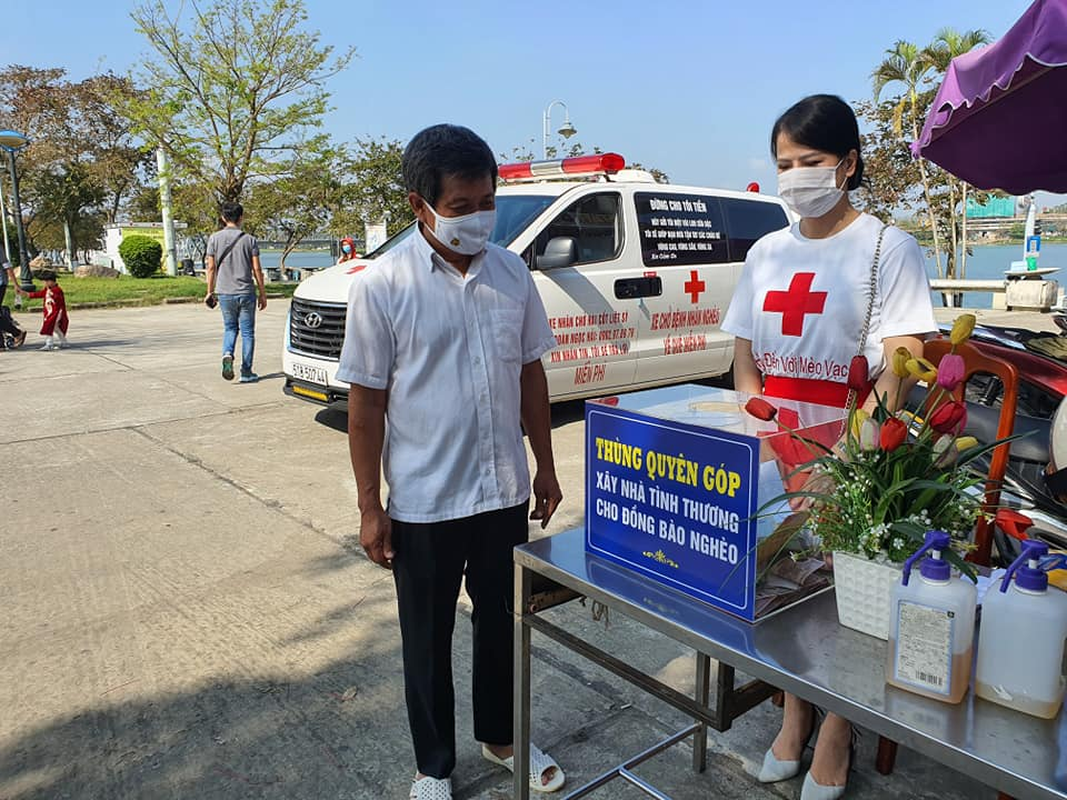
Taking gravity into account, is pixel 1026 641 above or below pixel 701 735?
above

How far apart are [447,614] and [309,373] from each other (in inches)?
164

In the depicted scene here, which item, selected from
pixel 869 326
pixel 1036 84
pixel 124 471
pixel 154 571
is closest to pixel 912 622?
pixel 869 326

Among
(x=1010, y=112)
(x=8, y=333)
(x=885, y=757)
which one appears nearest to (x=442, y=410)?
(x=885, y=757)

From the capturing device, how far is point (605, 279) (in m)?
6.28

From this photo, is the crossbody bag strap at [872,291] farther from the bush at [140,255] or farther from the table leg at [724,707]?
the bush at [140,255]

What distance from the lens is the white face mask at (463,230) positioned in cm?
211

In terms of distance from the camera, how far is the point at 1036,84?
102 inches

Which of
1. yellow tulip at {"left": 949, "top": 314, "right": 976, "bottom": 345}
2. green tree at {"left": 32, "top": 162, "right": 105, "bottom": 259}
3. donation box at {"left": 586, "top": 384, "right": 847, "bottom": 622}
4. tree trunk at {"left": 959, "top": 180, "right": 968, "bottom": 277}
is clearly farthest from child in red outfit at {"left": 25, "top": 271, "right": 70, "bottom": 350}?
green tree at {"left": 32, "top": 162, "right": 105, "bottom": 259}

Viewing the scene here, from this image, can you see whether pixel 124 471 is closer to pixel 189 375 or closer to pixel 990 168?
pixel 189 375

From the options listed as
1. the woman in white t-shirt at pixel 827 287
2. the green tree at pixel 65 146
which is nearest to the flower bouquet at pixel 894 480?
the woman in white t-shirt at pixel 827 287

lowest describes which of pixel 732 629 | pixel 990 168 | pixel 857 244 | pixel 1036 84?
pixel 732 629

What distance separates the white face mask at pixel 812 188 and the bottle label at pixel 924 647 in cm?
127

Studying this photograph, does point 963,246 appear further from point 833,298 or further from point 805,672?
point 805,672

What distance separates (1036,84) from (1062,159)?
55 centimetres
